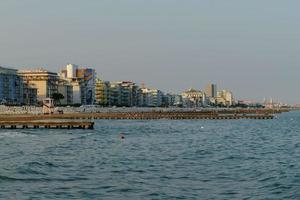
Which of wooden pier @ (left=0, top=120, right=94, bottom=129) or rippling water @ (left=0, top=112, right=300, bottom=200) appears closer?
rippling water @ (left=0, top=112, right=300, bottom=200)

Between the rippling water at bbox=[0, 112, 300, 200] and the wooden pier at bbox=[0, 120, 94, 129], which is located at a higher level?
the wooden pier at bbox=[0, 120, 94, 129]

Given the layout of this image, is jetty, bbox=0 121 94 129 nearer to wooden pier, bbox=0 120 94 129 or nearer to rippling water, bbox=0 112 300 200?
wooden pier, bbox=0 120 94 129

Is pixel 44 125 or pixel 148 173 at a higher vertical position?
pixel 44 125

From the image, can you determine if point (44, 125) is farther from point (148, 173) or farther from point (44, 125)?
point (148, 173)

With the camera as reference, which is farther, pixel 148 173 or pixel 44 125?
pixel 44 125

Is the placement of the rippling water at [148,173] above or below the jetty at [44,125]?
below

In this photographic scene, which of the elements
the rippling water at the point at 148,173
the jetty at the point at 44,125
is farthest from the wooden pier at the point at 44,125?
the rippling water at the point at 148,173

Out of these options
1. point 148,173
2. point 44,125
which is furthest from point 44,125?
point 148,173

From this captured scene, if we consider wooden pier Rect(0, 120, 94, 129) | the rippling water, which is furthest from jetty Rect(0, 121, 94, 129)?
the rippling water

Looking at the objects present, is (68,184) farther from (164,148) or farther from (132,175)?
(164,148)

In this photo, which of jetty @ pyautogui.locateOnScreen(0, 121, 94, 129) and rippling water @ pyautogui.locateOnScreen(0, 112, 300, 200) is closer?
rippling water @ pyautogui.locateOnScreen(0, 112, 300, 200)

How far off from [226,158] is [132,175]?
39.9ft

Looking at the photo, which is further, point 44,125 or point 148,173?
point 44,125

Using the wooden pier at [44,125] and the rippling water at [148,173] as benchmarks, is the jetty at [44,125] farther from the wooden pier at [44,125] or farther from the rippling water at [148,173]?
the rippling water at [148,173]
